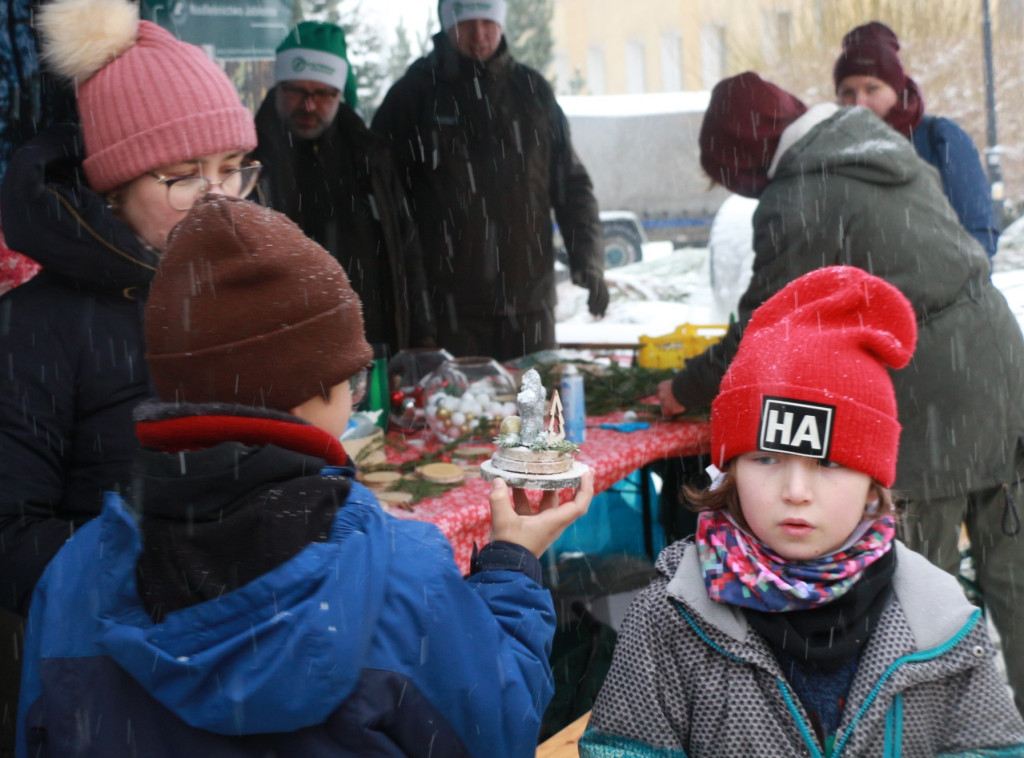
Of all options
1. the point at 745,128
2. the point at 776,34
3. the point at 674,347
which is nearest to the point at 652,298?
the point at 776,34

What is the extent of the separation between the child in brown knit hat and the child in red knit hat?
599 mm

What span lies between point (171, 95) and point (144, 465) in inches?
54.3

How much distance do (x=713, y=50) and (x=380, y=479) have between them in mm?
10397

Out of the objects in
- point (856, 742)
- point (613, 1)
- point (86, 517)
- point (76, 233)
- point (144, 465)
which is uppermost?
point (613, 1)

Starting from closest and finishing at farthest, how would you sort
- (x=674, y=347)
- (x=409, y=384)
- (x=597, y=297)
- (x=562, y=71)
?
1. (x=409, y=384)
2. (x=674, y=347)
3. (x=597, y=297)
4. (x=562, y=71)

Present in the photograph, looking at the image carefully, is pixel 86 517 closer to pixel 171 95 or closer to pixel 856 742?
pixel 171 95

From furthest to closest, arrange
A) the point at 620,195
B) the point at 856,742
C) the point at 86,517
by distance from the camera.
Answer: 1. the point at 620,195
2. the point at 86,517
3. the point at 856,742

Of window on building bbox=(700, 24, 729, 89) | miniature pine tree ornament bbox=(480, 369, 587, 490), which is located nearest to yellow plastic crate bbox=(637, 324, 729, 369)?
miniature pine tree ornament bbox=(480, 369, 587, 490)

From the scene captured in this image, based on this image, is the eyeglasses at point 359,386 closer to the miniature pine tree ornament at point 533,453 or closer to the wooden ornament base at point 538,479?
the miniature pine tree ornament at point 533,453

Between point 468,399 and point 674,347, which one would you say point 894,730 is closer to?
point 468,399

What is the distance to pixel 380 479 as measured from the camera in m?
2.94

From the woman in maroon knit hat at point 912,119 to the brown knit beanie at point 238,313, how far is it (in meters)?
3.85

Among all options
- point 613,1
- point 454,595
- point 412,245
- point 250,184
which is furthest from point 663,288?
point 454,595

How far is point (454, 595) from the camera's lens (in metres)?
1.28
